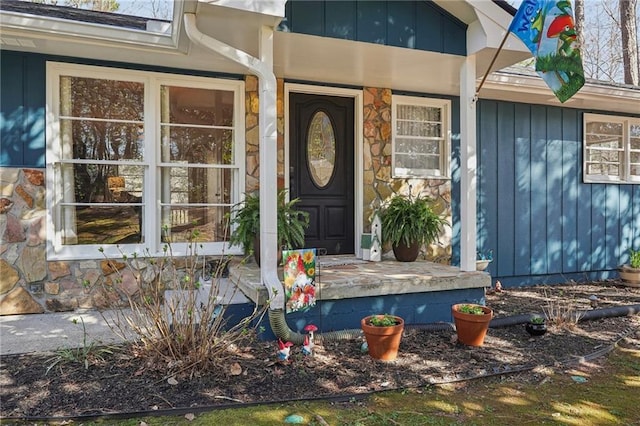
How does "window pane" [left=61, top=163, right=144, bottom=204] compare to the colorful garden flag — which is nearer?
the colorful garden flag

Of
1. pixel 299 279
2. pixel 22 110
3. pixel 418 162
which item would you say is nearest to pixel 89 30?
pixel 22 110

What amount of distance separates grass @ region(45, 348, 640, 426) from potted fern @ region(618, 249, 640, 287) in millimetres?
3761

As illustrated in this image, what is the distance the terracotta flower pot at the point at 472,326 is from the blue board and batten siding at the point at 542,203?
2.59 meters

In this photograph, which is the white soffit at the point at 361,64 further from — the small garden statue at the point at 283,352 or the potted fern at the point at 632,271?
the potted fern at the point at 632,271

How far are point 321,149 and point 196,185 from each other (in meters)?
1.49

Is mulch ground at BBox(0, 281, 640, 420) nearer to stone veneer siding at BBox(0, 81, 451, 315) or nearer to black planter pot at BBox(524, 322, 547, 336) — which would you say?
black planter pot at BBox(524, 322, 547, 336)

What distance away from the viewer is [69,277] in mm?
4043

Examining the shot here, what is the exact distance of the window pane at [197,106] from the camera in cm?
439

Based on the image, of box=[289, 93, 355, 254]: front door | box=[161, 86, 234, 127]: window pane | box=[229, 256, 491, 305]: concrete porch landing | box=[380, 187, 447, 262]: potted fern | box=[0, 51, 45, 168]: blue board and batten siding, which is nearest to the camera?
box=[229, 256, 491, 305]: concrete porch landing

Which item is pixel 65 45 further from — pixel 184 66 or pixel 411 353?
pixel 411 353

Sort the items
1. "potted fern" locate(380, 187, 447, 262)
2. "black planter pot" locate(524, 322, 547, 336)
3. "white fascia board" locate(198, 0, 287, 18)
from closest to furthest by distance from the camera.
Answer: "white fascia board" locate(198, 0, 287, 18) → "black planter pot" locate(524, 322, 547, 336) → "potted fern" locate(380, 187, 447, 262)

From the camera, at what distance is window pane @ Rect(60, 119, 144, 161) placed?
4102 millimetres

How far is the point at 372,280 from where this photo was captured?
3.53m

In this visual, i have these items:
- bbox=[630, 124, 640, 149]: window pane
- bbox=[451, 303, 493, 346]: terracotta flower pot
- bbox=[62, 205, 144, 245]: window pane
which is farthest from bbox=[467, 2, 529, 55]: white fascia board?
bbox=[630, 124, 640, 149]: window pane
